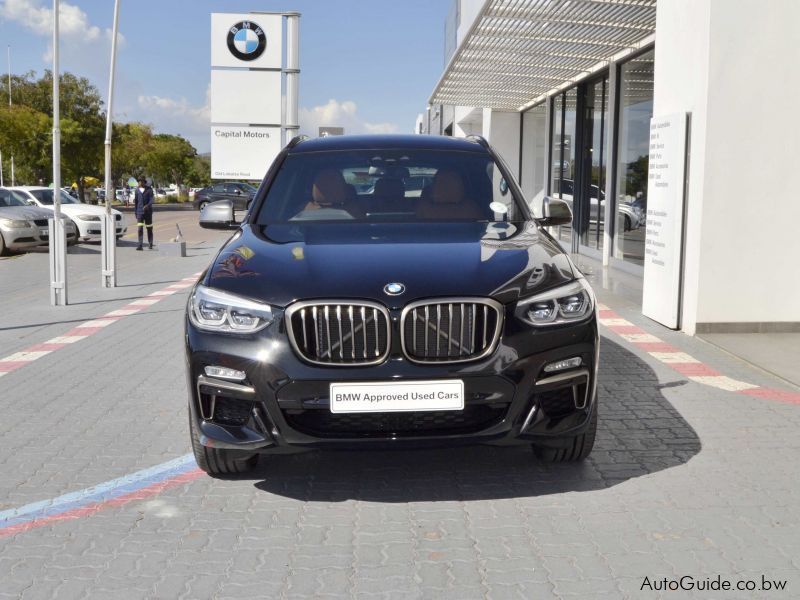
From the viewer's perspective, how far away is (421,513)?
14.7 ft

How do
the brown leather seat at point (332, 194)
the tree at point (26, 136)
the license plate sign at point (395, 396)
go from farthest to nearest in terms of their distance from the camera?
the tree at point (26, 136), the brown leather seat at point (332, 194), the license plate sign at point (395, 396)

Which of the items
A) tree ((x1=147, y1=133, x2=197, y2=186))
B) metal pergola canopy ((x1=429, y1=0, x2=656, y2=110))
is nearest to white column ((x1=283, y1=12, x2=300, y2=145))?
metal pergola canopy ((x1=429, y1=0, x2=656, y2=110))

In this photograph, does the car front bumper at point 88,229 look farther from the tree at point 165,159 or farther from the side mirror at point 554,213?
the tree at point 165,159

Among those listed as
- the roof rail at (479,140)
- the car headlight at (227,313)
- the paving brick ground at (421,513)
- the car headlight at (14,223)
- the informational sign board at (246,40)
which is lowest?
the paving brick ground at (421,513)

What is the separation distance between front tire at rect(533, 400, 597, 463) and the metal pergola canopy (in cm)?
861

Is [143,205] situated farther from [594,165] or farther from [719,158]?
[719,158]

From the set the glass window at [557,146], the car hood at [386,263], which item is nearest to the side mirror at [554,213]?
the car hood at [386,263]

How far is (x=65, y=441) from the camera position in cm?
586

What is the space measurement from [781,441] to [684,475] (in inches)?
40.8

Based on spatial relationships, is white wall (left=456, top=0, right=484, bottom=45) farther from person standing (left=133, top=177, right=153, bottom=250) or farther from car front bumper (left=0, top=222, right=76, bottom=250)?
car front bumper (left=0, top=222, right=76, bottom=250)

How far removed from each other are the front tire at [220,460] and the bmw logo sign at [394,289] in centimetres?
108

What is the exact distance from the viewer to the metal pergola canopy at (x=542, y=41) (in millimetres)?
13062

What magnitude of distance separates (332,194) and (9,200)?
67.1 ft

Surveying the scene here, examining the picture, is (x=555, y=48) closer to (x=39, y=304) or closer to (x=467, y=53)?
(x=467, y=53)
